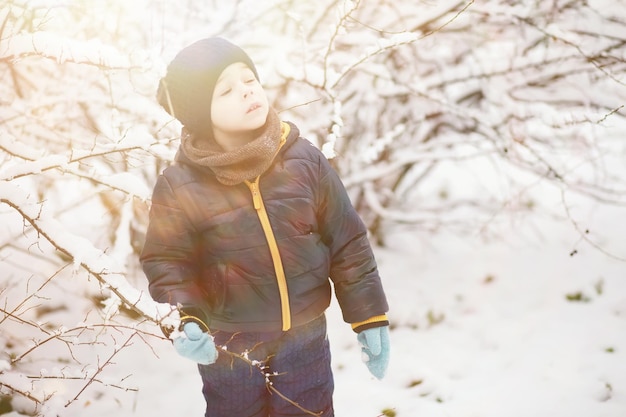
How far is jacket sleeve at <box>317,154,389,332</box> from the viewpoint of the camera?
5.54 feet

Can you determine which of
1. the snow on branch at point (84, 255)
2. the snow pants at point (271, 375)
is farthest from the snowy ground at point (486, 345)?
the snow on branch at point (84, 255)

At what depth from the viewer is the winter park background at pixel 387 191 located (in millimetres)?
1904

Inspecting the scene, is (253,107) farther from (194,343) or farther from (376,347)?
(376,347)

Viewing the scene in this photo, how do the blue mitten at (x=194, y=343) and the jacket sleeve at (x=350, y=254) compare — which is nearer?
the blue mitten at (x=194, y=343)

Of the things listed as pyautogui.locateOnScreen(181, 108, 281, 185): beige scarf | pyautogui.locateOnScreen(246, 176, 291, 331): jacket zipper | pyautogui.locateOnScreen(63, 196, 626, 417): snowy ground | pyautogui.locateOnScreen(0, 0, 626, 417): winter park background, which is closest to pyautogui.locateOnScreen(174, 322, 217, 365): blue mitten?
pyautogui.locateOnScreen(0, 0, 626, 417): winter park background

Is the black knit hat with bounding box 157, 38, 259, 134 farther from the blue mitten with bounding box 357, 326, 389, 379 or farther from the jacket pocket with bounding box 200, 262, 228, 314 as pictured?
the blue mitten with bounding box 357, 326, 389, 379

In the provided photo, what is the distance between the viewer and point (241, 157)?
1498 mm

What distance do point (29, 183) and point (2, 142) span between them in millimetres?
3463

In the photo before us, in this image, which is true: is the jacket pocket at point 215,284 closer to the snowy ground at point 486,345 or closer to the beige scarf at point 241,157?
the beige scarf at point 241,157

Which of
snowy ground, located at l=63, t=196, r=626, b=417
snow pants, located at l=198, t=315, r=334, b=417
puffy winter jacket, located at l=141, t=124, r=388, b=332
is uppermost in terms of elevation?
puffy winter jacket, located at l=141, t=124, r=388, b=332

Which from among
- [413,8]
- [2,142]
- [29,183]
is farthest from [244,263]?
[29,183]

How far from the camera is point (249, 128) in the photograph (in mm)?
1573

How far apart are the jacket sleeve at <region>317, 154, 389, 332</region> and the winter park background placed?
1.06 feet

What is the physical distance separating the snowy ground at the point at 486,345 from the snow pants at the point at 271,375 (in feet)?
2.95
